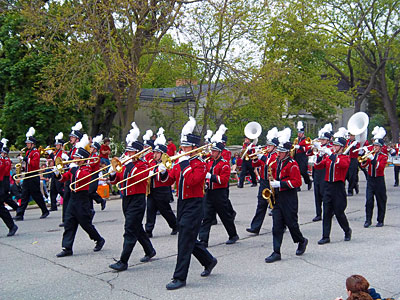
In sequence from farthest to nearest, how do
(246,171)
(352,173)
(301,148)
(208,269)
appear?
(246,171) → (352,173) → (301,148) → (208,269)

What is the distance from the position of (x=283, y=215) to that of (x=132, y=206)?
2250 millimetres

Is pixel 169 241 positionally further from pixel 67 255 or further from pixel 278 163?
pixel 278 163

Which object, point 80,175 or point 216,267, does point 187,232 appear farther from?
point 80,175

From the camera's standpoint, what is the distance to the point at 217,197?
8.51 meters

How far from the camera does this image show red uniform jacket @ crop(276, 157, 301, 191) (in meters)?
7.40

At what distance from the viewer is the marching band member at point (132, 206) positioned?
6.96 m

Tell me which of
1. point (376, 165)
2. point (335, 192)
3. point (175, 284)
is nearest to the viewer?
point (175, 284)

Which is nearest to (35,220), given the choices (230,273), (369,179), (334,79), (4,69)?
(230,273)

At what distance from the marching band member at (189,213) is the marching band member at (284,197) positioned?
48.4 inches

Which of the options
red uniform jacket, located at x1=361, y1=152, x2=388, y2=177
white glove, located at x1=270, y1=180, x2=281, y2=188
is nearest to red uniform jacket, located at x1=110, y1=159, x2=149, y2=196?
white glove, located at x1=270, y1=180, x2=281, y2=188

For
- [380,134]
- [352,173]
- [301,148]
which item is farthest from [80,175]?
[352,173]

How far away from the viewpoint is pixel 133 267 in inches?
284

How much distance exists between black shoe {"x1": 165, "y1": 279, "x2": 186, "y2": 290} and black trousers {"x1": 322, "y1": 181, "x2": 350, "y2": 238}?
132 inches

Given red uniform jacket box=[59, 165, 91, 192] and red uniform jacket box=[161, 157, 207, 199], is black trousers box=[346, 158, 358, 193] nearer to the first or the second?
red uniform jacket box=[59, 165, 91, 192]
